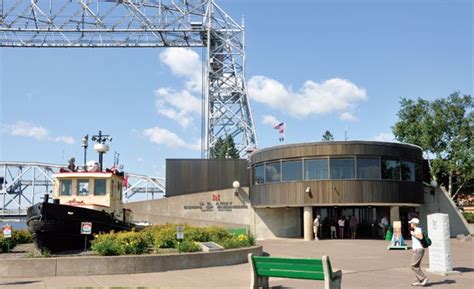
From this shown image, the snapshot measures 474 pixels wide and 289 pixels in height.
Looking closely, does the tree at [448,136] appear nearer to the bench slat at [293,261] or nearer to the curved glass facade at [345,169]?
the curved glass facade at [345,169]

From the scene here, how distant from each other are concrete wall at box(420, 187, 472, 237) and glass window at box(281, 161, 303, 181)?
9.80 metres

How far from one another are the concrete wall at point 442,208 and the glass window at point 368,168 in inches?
278

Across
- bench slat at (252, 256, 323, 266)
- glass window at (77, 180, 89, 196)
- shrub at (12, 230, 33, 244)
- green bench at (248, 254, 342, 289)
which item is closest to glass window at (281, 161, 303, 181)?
glass window at (77, 180, 89, 196)

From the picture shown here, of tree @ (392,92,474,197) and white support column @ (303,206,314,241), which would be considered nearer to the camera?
white support column @ (303,206,314,241)

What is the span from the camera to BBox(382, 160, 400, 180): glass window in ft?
102

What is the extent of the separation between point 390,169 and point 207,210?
12.7m

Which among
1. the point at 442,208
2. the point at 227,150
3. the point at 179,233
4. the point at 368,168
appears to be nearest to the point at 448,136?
the point at 442,208

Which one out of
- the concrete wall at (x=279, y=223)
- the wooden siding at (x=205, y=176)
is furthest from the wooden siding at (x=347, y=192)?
the wooden siding at (x=205, y=176)

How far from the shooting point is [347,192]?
3027 centimetres

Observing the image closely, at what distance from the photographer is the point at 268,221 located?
116 ft

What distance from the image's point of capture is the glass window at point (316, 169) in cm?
3079

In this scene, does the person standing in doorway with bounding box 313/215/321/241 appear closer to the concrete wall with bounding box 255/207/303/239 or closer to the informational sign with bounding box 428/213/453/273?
the concrete wall with bounding box 255/207/303/239

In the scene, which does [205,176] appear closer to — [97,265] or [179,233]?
[179,233]

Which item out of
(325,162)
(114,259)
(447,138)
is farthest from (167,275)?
(447,138)
